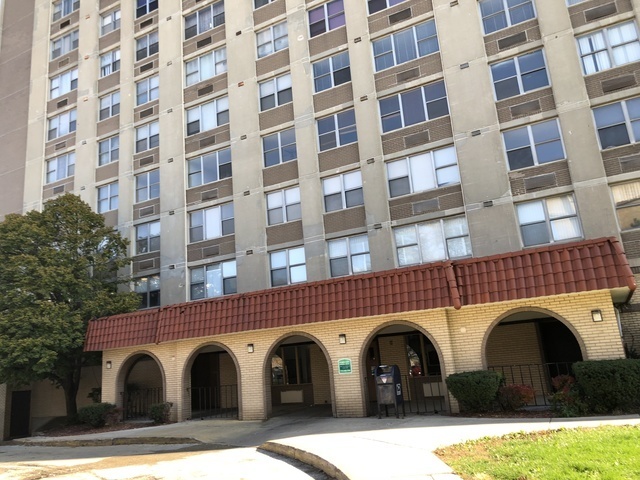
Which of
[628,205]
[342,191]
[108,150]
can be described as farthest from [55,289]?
[628,205]

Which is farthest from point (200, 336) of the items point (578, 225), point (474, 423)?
point (578, 225)

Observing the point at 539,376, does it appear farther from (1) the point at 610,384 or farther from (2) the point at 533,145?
(2) the point at 533,145

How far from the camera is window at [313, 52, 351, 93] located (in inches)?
888

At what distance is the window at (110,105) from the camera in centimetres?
2938

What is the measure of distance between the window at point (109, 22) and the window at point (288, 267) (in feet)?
63.9

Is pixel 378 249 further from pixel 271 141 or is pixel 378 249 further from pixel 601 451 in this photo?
pixel 601 451

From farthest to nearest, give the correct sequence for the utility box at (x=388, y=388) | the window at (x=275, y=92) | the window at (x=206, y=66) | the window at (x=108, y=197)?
the window at (x=108, y=197) < the window at (x=206, y=66) < the window at (x=275, y=92) < the utility box at (x=388, y=388)

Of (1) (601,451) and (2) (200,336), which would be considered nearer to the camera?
(1) (601,451)

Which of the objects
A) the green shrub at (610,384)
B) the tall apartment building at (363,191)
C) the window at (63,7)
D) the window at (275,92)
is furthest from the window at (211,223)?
the window at (63,7)

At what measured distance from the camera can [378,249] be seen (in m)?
20.0

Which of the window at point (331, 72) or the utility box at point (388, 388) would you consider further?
the window at point (331, 72)

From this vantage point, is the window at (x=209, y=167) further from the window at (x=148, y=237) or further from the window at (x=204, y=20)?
the window at (x=204, y=20)

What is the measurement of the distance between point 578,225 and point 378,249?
23.5 ft

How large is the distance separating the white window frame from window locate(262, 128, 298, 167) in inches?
437
